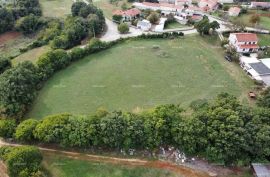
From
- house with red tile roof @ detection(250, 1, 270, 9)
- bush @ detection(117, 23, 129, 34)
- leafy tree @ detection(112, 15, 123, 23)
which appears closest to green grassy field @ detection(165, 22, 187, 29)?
bush @ detection(117, 23, 129, 34)

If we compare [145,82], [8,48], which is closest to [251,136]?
[145,82]


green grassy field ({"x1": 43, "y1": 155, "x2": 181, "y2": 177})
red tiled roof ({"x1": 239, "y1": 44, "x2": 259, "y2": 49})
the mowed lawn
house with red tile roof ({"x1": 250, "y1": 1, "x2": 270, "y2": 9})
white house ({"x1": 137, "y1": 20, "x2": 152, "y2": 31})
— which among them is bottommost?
green grassy field ({"x1": 43, "y1": 155, "x2": 181, "y2": 177})

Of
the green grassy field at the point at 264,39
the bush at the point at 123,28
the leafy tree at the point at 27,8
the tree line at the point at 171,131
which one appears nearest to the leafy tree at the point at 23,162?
the tree line at the point at 171,131

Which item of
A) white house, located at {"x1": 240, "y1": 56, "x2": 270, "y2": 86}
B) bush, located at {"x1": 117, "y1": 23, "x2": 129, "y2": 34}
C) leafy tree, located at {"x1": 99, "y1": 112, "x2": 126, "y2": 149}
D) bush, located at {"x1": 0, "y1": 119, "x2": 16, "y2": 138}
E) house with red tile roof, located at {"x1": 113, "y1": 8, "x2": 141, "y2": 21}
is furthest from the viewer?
house with red tile roof, located at {"x1": 113, "y1": 8, "x2": 141, "y2": 21}

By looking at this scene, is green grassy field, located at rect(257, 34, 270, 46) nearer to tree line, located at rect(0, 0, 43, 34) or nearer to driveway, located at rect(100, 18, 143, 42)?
driveway, located at rect(100, 18, 143, 42)

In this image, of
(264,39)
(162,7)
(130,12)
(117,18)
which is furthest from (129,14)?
(264,39)

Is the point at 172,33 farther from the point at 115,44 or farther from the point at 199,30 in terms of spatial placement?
the point at 115,44
